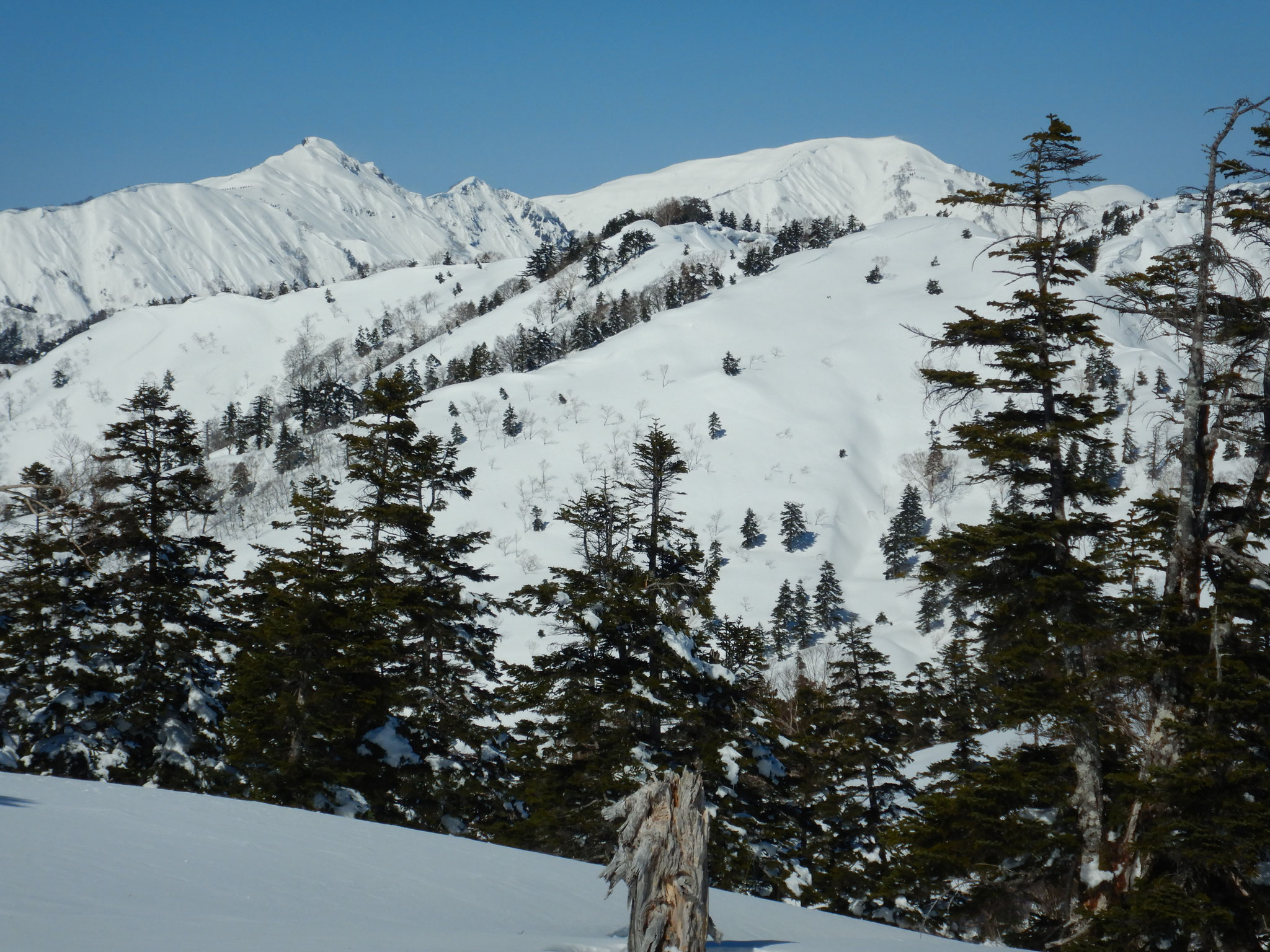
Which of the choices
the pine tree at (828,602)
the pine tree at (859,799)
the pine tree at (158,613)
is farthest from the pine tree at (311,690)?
the pine tree at (828,602)

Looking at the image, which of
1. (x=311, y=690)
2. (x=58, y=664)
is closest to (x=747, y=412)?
(x=58, y=664)

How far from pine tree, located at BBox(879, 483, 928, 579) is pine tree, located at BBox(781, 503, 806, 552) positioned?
8.08 metres

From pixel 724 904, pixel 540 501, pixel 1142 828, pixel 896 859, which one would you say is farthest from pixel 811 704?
pixel 540 501

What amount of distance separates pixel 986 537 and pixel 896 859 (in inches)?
202

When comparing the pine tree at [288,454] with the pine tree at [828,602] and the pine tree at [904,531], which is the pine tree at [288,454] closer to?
the pine tree at [828,602]

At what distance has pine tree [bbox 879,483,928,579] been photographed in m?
75.5

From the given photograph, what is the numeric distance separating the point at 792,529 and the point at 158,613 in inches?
2651

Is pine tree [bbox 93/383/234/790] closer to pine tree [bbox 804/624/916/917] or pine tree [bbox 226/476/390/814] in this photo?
pine tree [bbox 226/476/390/814]

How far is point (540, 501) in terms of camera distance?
274 feet

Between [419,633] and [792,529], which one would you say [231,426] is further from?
[419,633]

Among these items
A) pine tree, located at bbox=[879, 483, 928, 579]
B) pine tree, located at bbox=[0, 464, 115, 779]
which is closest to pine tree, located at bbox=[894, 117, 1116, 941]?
pine tree, located at bbox=[0, 464, 115, 779]

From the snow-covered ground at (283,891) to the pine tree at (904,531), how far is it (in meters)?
69.0

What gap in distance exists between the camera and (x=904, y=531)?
7894 cm

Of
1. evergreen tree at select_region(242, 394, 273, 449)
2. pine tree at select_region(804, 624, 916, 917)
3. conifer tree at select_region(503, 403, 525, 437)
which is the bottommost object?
pine tree at select_region(804, 624, 916, 917)
